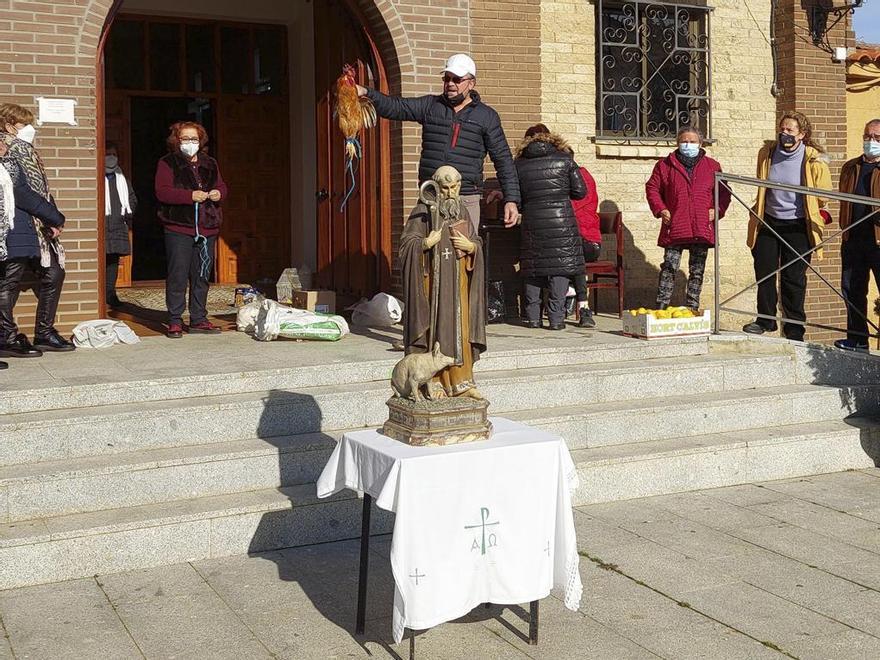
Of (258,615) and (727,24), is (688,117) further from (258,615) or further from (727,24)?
(258,615)

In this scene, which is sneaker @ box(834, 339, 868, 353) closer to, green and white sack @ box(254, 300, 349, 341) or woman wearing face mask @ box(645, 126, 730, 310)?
woman wearing face mask @ box(645, 126, 730, 310)

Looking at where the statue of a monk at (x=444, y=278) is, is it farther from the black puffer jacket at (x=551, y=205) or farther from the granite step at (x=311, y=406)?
the black puffer jacket at (x=551, y=205)

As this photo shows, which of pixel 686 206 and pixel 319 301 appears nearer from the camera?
pixel 686 206

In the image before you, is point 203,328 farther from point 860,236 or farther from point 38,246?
point 860,236

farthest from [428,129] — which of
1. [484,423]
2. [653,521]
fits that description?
[484,423]

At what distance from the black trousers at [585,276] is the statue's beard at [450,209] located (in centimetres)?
479

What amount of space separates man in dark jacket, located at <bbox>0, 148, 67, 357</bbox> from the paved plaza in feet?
9.86

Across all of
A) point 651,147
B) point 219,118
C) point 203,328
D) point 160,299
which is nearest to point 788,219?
point 651,147

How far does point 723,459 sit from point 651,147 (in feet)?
16.2

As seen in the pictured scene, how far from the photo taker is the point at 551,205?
362 inches

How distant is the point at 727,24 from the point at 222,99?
5.72m

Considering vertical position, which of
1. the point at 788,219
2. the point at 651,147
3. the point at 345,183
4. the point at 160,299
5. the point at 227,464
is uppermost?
the point at 651,147

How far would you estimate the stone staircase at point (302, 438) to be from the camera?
5465 mm

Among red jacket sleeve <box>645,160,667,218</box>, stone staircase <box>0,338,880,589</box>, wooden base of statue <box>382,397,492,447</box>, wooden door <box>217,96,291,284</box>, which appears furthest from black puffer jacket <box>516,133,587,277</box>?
wooden door <box>217,96,291,284</box>
